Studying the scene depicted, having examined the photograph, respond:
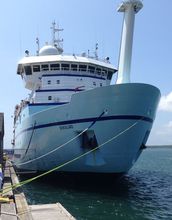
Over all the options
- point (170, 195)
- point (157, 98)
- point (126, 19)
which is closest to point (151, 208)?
point (170, 195)

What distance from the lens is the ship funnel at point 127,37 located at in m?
16.6

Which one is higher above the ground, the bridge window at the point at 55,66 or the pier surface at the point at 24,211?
the bridge window at the point at 55,66

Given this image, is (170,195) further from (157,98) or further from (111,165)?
(157,98)

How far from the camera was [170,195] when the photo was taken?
51.9ft

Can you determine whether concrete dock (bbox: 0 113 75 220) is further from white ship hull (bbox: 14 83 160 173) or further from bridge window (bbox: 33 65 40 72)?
bridge window (bbox: 33 65 40 72)

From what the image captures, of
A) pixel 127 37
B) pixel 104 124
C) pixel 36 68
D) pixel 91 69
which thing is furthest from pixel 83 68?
pixel 104 124

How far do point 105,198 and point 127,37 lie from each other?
8027mm

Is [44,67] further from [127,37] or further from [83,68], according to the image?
[127,37]

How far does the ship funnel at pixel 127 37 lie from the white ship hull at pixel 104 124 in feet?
6.03

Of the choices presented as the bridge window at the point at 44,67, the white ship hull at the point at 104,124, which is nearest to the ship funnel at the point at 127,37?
the white ship hull at the point at 104,124

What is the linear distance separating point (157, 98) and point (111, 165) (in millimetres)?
4104

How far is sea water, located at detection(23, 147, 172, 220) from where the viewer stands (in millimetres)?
11859

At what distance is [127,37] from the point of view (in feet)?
55.1

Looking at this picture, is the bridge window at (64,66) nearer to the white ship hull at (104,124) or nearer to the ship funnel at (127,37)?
the white ship hull at (104,124)
